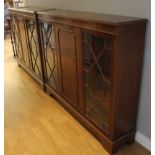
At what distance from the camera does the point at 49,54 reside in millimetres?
2406

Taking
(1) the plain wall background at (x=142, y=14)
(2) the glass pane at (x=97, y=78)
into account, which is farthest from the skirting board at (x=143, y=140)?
(2) the glass pane at (x=97, y=78)

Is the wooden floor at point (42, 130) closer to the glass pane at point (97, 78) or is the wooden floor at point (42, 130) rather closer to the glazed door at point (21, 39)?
the glass pane at point (97, 78)

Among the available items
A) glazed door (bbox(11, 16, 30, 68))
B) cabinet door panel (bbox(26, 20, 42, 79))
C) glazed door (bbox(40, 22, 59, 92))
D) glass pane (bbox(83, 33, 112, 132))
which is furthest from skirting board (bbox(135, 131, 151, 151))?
glazed door (bbox(11, 16, 30, 68))

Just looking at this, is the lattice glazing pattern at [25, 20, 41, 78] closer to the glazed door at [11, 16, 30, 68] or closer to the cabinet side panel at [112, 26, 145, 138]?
the glazed door at [11, 16, 30, 68]

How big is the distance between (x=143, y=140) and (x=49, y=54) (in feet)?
4.64

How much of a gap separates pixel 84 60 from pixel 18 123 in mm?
1072

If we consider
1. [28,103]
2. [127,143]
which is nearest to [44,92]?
[28,103]

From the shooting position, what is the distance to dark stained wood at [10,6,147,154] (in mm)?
1384

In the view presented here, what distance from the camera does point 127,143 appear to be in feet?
5.87

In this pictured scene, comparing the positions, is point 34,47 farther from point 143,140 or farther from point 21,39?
point 143,140

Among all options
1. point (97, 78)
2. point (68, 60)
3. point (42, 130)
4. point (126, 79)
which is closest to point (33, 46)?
point (68, 60)

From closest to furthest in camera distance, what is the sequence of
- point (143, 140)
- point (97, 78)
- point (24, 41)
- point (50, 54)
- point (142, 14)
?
point (142, 14)
point (97, 78)
point (143, 140)
point (50, 54)
point (24, 41)

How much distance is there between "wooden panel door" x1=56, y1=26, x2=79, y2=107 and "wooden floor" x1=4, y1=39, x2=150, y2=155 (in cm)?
26

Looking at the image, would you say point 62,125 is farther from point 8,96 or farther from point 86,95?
point 8,96
